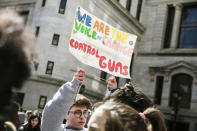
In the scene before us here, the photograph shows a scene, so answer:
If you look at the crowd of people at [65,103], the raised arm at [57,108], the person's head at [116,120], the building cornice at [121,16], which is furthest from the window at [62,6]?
the person's head at [116,120]

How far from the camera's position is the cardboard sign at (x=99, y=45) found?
5.55 meters

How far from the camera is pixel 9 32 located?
2.39ft

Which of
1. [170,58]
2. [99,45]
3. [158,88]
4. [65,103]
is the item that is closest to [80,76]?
[65,103]

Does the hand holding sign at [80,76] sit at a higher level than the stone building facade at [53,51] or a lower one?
lower

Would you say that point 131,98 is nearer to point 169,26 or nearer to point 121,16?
point 121,16

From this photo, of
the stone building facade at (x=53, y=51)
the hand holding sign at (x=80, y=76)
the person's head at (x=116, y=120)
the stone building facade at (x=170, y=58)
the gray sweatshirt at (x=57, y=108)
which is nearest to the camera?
the person's head at (x=116, y=120)

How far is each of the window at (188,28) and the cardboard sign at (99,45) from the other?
Answer: 55.8ft

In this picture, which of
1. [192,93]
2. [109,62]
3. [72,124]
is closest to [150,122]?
[72,124]

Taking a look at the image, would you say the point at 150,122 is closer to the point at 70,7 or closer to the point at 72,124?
the point at 72,124

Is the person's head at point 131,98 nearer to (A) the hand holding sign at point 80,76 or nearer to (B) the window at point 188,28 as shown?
(A) the hand holding sign at point 80,76

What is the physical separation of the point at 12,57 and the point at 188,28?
77.4ft

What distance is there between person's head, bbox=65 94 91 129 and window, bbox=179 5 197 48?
66.7 ft

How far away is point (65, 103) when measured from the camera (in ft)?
8.29

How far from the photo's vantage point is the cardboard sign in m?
5.55
